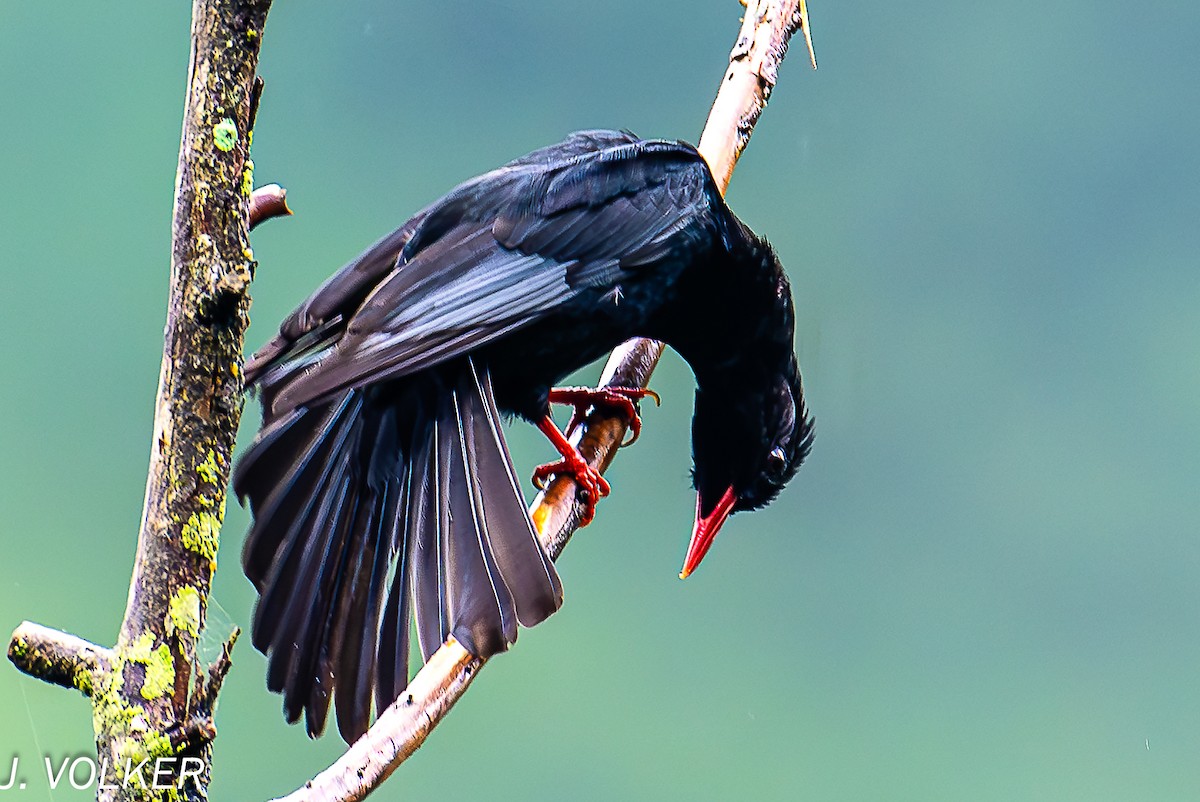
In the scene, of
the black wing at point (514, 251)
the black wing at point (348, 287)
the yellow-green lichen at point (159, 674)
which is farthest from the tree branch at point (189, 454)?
the black wing at point (348, 287)

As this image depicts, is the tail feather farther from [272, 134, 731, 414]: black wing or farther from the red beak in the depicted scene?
the red beak

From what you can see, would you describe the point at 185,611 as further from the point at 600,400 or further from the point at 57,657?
the point at 600,400

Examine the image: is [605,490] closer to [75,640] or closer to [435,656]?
[435,656]

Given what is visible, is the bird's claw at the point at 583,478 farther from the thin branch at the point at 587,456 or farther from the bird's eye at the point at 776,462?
the bird's eye at the point at 776,462

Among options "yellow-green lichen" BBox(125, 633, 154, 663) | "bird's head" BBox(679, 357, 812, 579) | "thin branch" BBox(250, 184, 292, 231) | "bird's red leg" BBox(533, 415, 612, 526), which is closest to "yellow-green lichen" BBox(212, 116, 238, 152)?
"thin branch" BBox(250, 184, 292, 231)

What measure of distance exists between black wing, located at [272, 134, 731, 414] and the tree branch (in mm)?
741

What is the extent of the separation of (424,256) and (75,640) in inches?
49.4

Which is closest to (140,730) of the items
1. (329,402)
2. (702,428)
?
(329,402)

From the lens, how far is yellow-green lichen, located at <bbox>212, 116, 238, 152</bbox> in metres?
1.27

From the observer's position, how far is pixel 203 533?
4.31ft

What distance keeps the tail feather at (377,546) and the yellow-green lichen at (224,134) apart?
79 cm

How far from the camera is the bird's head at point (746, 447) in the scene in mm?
2961

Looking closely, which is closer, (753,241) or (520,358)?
(520,358)

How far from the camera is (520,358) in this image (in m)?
2.56
